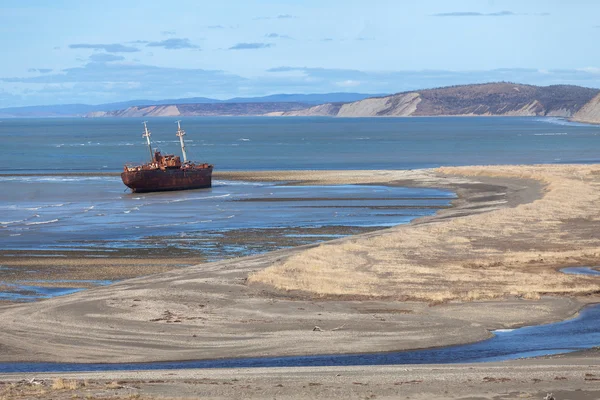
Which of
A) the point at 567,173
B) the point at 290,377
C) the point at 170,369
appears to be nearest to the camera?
the point at 290,377

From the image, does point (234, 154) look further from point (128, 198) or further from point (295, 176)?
point (128, 198)

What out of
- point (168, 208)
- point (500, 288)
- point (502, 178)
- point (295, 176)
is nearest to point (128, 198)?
point (168, 208)

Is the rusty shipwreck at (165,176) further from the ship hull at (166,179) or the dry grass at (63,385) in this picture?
the dry grass at (63,385)

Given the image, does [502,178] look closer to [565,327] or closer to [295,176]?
[295,176]

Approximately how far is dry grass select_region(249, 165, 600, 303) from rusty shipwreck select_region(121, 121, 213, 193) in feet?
121

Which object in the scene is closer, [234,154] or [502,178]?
[502,178]

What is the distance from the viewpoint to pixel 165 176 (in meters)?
80.1

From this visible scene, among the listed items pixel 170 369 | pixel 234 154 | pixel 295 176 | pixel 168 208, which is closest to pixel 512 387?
pixel 170 369

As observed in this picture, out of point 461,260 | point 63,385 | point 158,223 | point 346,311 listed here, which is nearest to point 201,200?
point 158,223

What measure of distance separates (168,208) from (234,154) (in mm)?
73389

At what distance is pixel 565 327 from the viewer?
78.6 ft

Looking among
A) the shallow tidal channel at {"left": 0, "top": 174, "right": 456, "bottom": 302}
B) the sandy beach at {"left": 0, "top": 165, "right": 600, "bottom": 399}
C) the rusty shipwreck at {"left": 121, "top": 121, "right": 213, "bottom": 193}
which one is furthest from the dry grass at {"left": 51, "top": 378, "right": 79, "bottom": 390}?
the rusty shipwreck at {"left": 121, "top": 121, "right": 213, "bottom": 193}

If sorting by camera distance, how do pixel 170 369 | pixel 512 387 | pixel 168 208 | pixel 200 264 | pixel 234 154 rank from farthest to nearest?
1. pixel 234 154
2. pixel 168 208
3. pixel 200 264
4. pixel 170 369
5. pixel 512 387

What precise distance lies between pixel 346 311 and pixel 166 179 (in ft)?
183
